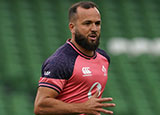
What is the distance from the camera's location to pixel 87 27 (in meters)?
3.84

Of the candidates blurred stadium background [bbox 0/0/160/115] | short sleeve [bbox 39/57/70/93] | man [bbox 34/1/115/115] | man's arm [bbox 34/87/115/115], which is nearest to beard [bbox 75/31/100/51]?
man [bbox 34/1/115/115]

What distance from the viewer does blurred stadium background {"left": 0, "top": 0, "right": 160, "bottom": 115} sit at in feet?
30.9

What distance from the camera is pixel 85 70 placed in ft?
12.6

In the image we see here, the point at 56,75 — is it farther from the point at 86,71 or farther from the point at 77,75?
the point at 86,71

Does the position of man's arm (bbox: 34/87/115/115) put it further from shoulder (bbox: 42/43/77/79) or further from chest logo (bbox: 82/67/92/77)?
chest logo (bbox: 82/67/92/77)

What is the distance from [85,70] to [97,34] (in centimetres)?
35

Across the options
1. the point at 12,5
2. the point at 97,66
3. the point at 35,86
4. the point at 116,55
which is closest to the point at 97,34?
the point at 97,66

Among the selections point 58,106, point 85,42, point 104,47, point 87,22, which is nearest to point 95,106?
point 58,106

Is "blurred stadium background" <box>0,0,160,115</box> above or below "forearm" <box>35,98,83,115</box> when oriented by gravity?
above

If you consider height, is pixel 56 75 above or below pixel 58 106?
above

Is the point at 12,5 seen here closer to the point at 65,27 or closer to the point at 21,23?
the point at 21,23

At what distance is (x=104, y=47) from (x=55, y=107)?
7.31 meters

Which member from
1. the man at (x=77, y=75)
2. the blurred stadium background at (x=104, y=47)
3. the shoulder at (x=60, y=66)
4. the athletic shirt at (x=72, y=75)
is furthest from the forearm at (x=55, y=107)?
the blurred stadium background at (x=104, y=47)

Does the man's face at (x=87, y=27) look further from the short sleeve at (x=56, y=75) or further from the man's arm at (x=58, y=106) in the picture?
the man's arm at (x=58, y=106)
